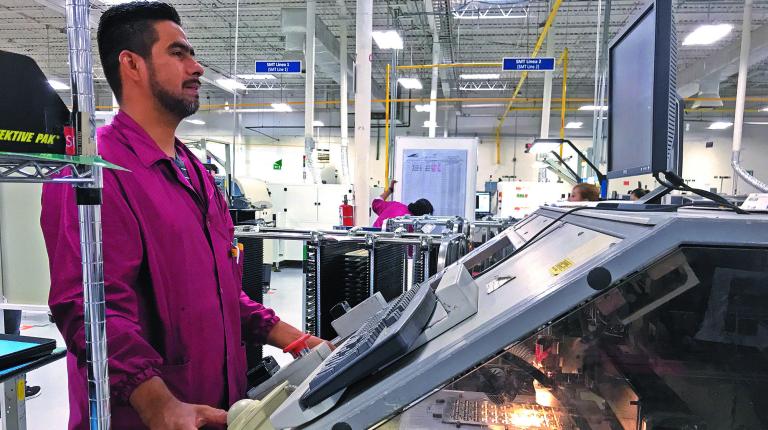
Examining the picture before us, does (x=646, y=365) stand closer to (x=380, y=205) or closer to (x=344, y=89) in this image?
(x=380, y=205)

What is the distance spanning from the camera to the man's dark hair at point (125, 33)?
112 centimetres

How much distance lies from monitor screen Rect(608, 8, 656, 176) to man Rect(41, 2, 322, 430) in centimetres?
108

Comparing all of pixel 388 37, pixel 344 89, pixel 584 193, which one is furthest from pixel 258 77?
pixel 584 193

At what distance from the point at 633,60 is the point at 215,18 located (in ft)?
33.6

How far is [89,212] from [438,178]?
16.4ft

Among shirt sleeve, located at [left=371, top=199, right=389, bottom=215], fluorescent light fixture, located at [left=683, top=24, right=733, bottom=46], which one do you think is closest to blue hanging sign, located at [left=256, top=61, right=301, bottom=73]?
shirt sleeve, located at [left=371, top=199, right=389, bottom=215]

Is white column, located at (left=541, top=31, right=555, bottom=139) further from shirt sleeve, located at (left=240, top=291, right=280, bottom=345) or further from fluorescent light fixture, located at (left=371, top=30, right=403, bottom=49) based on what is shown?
shirt sleeve, located at (left=240, top=291, right=280, bottom=345)

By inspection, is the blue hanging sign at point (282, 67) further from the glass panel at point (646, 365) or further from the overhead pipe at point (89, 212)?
the glass panel at point (646, 365)

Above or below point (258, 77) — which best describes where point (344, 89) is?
below

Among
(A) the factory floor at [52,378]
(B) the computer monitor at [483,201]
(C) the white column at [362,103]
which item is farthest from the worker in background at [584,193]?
(B) the computer monitor at [483,201]

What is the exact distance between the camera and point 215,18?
965 cm

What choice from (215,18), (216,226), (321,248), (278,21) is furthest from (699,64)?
(216,226)

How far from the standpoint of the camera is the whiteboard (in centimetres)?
550

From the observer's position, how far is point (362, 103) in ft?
17.8
